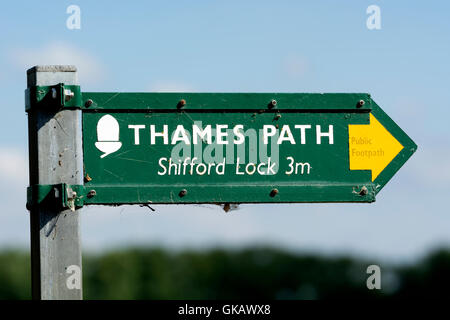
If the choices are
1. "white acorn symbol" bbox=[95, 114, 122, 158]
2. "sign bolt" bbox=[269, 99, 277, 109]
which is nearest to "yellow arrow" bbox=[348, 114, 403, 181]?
"sign bolt" bbox=[269, 99, 277, 109]

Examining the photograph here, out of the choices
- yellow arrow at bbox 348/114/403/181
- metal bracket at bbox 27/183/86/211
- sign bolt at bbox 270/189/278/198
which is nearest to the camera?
metal bracket at bbox 27/183/86/211

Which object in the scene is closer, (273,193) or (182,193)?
(182,193)

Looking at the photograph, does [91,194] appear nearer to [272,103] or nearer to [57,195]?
[57,195]

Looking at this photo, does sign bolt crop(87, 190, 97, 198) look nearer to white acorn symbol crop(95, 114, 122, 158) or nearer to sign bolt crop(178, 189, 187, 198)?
white acorn symbol crop(95, 114, 122, 158)

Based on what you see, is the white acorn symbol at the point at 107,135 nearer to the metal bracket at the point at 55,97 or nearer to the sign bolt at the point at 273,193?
the metal bracket at the point at 55,97

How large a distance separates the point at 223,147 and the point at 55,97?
51.2 inches

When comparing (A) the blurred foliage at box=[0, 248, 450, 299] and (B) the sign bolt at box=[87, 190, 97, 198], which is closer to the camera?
(B) the sign bolt at box=[87, 190, 97, 198]

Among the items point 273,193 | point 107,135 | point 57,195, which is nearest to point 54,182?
point 57,195

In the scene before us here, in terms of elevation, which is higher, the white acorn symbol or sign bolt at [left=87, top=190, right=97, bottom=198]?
the white acorn symbol

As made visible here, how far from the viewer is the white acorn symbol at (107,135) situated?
23.3 feet

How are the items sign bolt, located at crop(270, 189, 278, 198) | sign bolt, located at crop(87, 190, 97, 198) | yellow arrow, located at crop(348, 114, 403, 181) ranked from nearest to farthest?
sign bolt, located at crop(87, 190, 97, 198) → sign bolt, located at crop(270, 189, 278, 198) → yellow arrow, located at crop(348, 114, 403, 181)

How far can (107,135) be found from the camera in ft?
23.4

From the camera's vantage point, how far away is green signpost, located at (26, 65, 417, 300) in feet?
23.3
